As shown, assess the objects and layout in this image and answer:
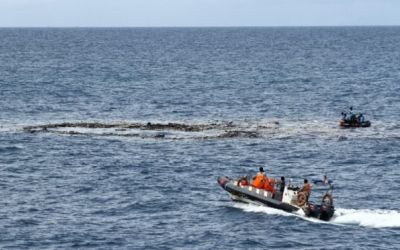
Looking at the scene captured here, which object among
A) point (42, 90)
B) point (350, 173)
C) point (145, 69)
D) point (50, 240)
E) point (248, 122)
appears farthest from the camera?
point (145, 69)

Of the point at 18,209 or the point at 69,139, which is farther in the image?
the point at 69,139

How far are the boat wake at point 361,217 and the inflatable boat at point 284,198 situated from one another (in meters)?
0.32

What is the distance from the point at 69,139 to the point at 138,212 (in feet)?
79.8

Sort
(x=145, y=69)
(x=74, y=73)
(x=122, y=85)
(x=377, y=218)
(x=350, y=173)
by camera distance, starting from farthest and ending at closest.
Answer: (x=145, y=69)
(x=74, y=73)
(x=122, y=85)
(x=350, y=173)
(x=377, y=218)

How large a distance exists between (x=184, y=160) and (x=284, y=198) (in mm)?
15678

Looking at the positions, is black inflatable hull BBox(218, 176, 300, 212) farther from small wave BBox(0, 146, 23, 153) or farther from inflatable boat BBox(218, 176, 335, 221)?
small wave BBox(0, 146, 23, 153)

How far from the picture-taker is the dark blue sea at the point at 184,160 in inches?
1823

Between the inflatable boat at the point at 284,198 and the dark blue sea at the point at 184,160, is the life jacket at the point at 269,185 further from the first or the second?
the dark blue sea at the point at 184,160

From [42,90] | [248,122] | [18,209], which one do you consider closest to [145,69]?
[42,90]

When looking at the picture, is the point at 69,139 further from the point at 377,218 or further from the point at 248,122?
the point at 377,218

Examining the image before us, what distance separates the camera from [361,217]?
4872 centimetres

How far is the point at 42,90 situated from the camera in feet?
372

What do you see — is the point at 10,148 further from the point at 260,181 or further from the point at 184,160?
the point at 260,181

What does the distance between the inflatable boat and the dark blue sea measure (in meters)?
0.50
